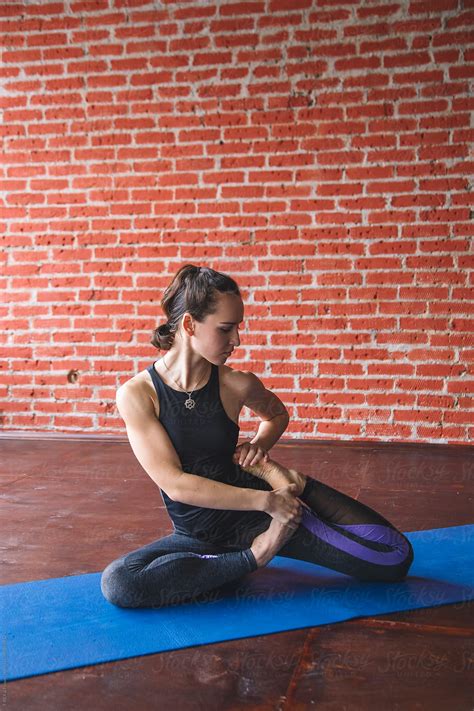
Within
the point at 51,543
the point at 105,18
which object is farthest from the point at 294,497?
→ the point at 105,18

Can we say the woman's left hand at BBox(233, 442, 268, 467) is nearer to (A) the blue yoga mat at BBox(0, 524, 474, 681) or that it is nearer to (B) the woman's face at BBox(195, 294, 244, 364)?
(B) the woman's face at BBox(195, 294, 244, 364)

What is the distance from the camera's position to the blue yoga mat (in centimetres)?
167

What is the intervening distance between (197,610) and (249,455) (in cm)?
43

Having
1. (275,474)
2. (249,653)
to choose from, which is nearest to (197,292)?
(275,474)

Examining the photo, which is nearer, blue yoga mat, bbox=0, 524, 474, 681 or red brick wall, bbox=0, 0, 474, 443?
blue yoga mat, bbox=0, 524, 474, 681

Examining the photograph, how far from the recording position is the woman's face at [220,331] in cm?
196

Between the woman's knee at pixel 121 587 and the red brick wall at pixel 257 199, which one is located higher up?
the red brick wall at pixel 257 199

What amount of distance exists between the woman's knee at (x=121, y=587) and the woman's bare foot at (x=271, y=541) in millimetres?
331

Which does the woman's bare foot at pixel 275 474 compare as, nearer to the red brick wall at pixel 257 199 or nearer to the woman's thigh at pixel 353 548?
the woman's thigh at pixel 353 548

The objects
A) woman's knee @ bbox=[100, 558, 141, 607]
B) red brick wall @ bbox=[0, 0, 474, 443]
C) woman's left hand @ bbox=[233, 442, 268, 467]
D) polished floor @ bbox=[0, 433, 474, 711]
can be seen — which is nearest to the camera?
polished floor @ bbox=[0, 433, 474, 711]

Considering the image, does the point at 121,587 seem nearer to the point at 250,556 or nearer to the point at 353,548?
the point at 250,556

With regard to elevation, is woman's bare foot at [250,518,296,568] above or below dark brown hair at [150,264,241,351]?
below

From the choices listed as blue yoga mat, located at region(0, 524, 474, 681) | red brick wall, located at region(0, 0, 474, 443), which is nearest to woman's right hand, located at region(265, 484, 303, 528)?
blue yoga mat, located at region(0, 524, 474, 681)

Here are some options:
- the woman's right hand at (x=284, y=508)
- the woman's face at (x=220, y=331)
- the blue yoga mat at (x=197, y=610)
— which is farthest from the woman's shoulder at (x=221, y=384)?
the blue yoga mat at (x=197, y=610)
